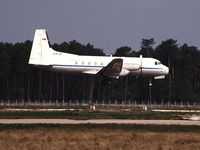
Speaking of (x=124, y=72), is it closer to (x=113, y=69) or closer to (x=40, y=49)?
(x=113, y=69)

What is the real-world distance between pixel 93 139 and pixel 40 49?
1227 inches

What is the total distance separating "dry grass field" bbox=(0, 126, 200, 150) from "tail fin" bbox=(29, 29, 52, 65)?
81.9ft

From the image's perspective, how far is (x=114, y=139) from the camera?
24.0m

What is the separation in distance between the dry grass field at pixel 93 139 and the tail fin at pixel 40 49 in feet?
81.9

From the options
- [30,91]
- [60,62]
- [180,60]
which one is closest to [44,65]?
[60,62]

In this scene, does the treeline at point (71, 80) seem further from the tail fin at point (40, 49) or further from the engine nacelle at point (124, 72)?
the tail fin at point (40, 49)

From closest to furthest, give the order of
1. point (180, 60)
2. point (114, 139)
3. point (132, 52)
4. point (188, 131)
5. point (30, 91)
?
point (114, 139), point (188, 131), point (30, 91), point (180, 60), point (132, 52)

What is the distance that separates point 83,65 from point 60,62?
2.92 meters

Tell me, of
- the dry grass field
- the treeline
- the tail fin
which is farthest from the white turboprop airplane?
the treeline

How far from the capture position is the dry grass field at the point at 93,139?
21312 millimetres

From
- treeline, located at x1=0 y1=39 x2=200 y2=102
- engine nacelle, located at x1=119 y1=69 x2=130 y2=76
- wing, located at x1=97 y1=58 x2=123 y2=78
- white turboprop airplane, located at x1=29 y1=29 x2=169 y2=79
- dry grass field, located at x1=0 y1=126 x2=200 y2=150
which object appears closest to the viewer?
→ dry grass field, located at x1=0 y1=126 x2=200 y2=150

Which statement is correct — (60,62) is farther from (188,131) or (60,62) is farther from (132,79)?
(132,79)

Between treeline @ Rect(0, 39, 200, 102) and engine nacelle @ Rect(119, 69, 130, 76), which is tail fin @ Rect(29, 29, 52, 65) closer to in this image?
engine nacelle @ Rect(119, 69, 130, 76)

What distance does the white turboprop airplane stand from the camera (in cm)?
5259
